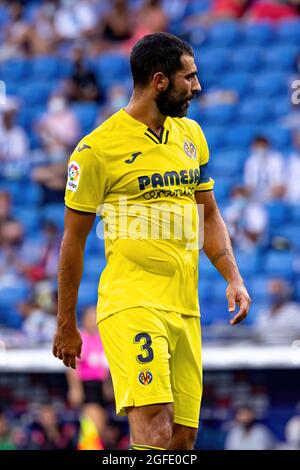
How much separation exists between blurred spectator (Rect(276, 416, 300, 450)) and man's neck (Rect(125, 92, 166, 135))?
5.86 m

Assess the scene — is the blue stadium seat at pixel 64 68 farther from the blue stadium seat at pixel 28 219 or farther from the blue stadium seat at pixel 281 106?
the blue stadium seat at pixel 281 106

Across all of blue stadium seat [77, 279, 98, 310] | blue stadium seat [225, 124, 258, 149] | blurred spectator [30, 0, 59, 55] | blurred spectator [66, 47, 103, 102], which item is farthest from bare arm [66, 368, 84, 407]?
blurred spectator [30, 0, 59, 55]

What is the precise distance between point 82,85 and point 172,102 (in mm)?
10021

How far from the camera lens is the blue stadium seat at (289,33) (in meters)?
15.0

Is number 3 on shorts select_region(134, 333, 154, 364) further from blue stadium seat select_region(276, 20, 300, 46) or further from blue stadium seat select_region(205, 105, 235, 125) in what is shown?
blue stadium seat select_region(276, 20, 300, 46)

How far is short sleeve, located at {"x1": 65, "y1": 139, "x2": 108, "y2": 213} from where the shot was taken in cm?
557

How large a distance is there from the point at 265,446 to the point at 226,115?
4.88m

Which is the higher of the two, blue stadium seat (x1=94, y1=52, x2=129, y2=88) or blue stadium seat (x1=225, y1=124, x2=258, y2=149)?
blue stadium seat (x1=94, y1=52, x2=129, y2=88)

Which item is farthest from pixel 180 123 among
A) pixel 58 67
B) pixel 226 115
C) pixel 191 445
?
pixel 58 67

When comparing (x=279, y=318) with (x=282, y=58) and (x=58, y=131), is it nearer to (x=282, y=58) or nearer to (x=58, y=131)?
(x=282, y=58)

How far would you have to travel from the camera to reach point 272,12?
50.3 feet

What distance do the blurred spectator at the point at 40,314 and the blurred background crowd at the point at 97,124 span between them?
0.06 feet

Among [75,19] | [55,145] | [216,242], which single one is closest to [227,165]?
[55,145]

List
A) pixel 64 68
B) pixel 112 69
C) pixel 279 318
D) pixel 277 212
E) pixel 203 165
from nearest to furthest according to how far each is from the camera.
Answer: pixel 203 165 < pixel 279 318 < pixel 277 212 < pixel 112 69 < pixel 64 68
